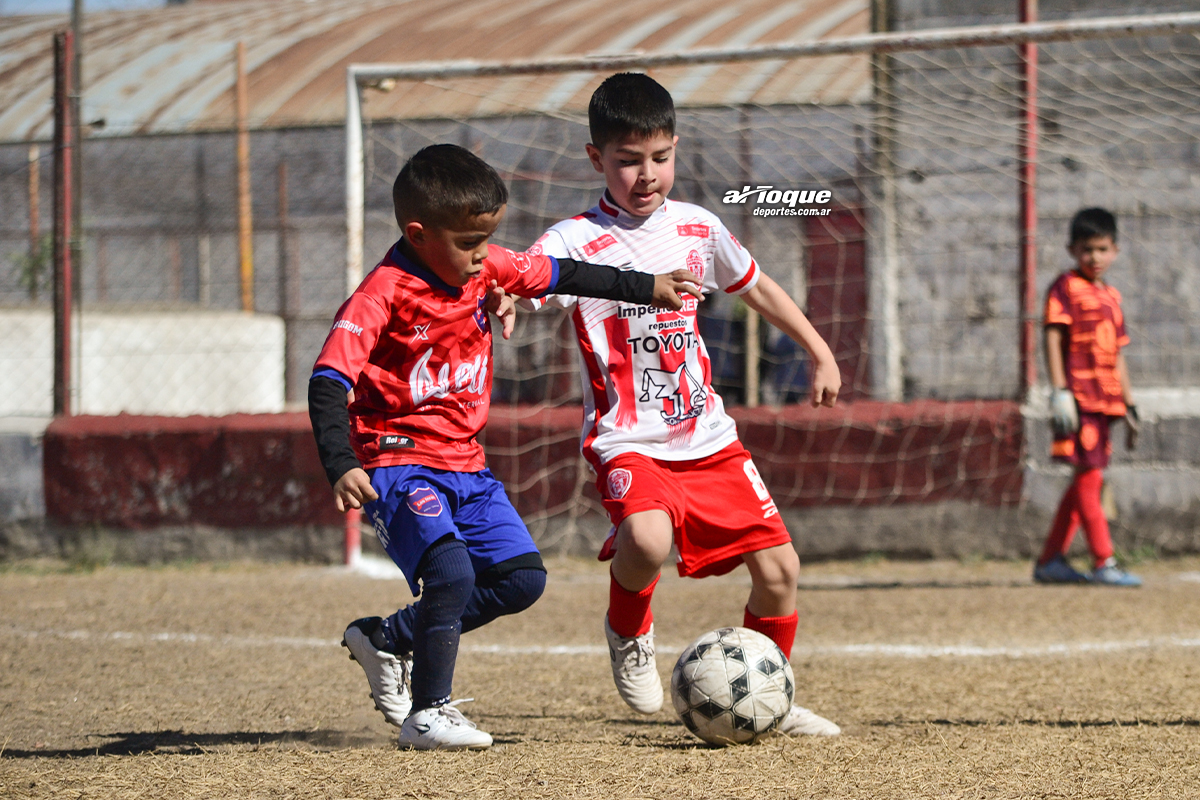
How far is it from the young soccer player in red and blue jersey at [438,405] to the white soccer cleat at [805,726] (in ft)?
2.49

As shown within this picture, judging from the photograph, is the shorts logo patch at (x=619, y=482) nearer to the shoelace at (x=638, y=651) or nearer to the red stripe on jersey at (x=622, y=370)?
the red stripe on jersey at (x=622, y=370)

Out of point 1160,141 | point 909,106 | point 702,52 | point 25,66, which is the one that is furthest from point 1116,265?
point 25,66

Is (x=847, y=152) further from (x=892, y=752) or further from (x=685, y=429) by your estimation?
(x=892, y=752)

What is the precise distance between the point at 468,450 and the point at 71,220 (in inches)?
184

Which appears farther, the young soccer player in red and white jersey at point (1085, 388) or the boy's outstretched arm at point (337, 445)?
the young soccer player in red and white jersey at point (1085, 388)

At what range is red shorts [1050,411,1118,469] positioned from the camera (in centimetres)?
621

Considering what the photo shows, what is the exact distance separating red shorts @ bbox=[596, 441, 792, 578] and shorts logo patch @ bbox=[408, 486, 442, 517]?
509mm

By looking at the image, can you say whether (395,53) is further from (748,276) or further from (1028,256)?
(748,276)

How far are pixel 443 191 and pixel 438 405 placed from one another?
55 centimetres

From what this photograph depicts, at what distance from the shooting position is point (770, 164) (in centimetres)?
810

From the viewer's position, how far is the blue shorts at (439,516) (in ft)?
10.4

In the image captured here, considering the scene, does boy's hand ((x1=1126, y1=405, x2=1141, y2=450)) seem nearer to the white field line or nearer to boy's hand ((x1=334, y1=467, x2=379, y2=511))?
the white field line

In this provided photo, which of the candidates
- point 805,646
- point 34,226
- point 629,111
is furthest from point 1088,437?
point 34,226

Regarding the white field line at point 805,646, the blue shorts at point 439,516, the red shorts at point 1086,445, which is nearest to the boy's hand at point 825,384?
the blue shorts at point 439,516
